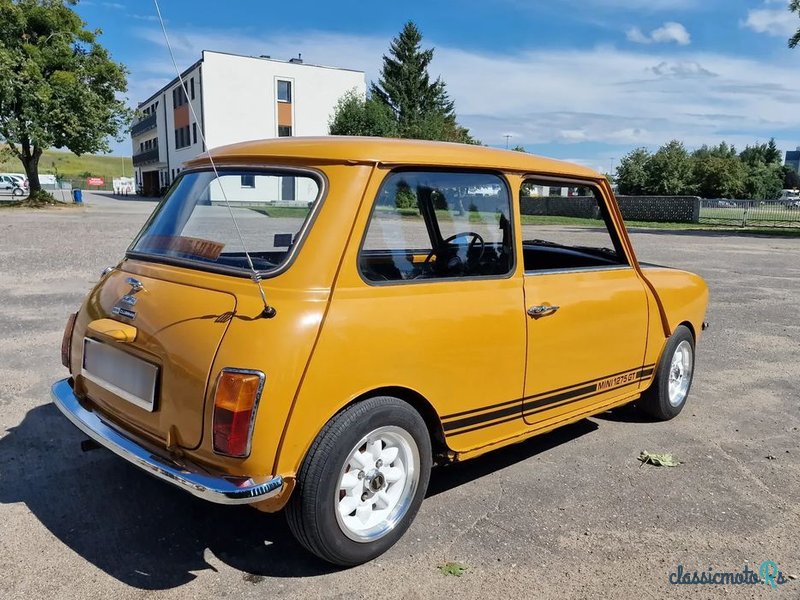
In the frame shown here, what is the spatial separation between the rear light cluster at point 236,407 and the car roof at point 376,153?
1070mm

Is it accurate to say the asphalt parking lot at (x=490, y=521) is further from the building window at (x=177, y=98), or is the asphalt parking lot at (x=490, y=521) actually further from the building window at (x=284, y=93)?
the building window at (x=177, y=98)

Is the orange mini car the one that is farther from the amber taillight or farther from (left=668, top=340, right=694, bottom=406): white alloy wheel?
(left=668, top=340, right=694, bottom=406): white alloy wheel

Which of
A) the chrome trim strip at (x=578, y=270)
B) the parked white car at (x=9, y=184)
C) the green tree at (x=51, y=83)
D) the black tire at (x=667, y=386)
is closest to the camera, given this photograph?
the chrome trim strip at (x=578, y=270)

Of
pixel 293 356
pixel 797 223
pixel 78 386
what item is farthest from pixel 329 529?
pixel 797 223

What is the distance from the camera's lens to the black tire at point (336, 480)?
262 cm

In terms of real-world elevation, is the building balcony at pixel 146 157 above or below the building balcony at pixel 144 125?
below

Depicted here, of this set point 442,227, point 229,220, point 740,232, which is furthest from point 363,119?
point 229,220

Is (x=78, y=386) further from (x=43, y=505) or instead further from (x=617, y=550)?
(x=617, y=550)

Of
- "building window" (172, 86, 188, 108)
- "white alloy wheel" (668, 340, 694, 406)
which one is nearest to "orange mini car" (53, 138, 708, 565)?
"white alloy wheel" (668, 340, 694, 406)

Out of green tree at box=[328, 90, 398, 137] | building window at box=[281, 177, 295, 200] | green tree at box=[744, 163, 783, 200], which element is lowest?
building window at box=[281, 177, 295, 200]

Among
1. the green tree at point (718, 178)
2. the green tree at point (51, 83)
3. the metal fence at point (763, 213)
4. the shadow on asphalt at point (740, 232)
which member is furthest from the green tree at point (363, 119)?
the green tree at point (718, 178)

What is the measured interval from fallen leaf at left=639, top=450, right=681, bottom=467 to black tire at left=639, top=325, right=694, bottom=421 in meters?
0.53

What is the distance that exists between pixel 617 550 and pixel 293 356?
6.15ft

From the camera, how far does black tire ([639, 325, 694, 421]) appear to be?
14.9 ft
